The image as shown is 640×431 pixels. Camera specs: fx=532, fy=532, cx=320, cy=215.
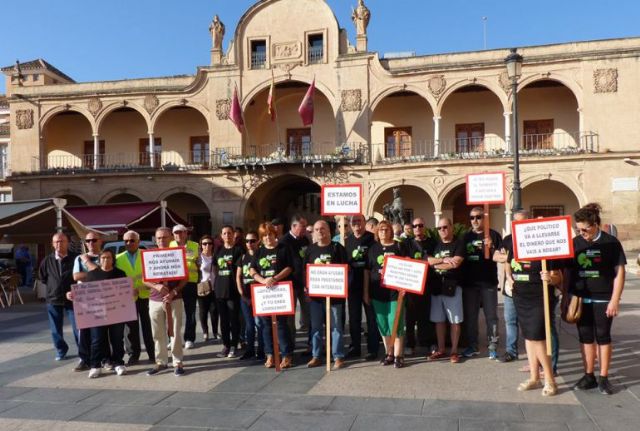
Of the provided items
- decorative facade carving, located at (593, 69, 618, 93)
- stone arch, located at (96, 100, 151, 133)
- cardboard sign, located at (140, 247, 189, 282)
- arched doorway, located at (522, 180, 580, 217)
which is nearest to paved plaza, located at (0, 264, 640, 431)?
cardboard sign, located at (140, 247, 189, 282)

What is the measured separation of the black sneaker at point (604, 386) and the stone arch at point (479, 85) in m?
19.6

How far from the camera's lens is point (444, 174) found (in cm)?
2305

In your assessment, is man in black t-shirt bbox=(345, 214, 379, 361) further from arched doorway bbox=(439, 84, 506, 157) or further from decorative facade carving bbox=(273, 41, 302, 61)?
decorative facade carving bbox=(273, 41, 302, 61)

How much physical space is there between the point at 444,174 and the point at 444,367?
17.4 meters

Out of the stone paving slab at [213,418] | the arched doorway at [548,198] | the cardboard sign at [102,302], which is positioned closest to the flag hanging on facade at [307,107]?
the arched doorway at [548,198]

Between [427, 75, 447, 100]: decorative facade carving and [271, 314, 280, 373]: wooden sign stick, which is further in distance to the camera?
[427, 75, 447, 100]: decorative facade carving

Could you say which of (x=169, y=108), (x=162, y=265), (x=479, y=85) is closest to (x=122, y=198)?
(x=169, y=108)

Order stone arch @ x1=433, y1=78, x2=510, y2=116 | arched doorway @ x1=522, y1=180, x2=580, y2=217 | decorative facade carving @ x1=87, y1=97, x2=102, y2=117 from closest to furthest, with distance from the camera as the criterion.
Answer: stone arch @ x1=433, y1=78, x2=510, y2=116 → arched doorway @ x1=522, y1=180, x2=580, y2=217 → decorative facade carving @ x1=87, y1=97, x2=102, y2=117

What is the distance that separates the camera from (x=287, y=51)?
82.9 ft

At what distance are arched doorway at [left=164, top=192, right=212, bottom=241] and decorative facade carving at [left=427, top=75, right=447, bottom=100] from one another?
12.9 m

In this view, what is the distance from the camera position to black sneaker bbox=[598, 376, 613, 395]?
5.23 m

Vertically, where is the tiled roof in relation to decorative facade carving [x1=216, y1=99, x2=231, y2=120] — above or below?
above

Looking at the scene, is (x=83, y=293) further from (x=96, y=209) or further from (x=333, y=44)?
(x=333, y=44)

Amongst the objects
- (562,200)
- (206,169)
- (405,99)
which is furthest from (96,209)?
(562,200)
